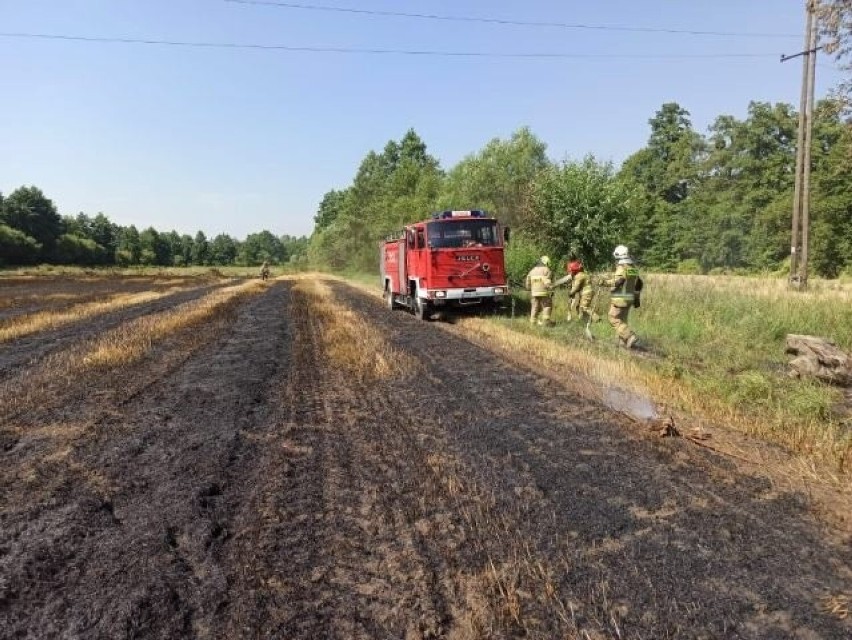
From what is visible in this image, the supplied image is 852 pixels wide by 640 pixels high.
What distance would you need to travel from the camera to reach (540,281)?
46.5 feet

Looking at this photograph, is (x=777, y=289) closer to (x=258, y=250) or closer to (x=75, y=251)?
(x=75, y=251)

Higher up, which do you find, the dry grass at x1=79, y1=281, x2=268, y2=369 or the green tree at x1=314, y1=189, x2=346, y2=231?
the green tree at x1=314, y1=189, x2=346, y2=231

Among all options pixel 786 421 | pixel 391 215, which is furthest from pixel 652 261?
pixel 786 421

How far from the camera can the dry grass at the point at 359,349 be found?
924cm

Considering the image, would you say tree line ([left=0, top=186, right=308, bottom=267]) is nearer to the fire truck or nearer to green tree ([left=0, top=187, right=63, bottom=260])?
green tree ([left=0, top=187, right=63, bottom=260])

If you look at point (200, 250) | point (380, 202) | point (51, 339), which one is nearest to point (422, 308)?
point (51, 339)

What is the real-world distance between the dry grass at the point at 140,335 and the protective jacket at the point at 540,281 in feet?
27.6

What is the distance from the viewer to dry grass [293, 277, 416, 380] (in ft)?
30.3

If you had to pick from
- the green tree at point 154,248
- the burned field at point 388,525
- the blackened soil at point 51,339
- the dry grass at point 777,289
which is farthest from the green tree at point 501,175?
the green tree at point 154,248

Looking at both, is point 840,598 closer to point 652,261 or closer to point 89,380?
point 89,380

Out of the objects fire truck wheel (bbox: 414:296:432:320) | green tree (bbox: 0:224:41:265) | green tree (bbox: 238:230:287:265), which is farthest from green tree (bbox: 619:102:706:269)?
green tree (bbox: 238:230:287:265)

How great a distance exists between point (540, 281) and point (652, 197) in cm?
6525

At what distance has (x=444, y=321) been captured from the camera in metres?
16.8

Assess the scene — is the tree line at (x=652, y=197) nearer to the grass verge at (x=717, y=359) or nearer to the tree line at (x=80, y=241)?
the grass verge at (x=717, y=359)
